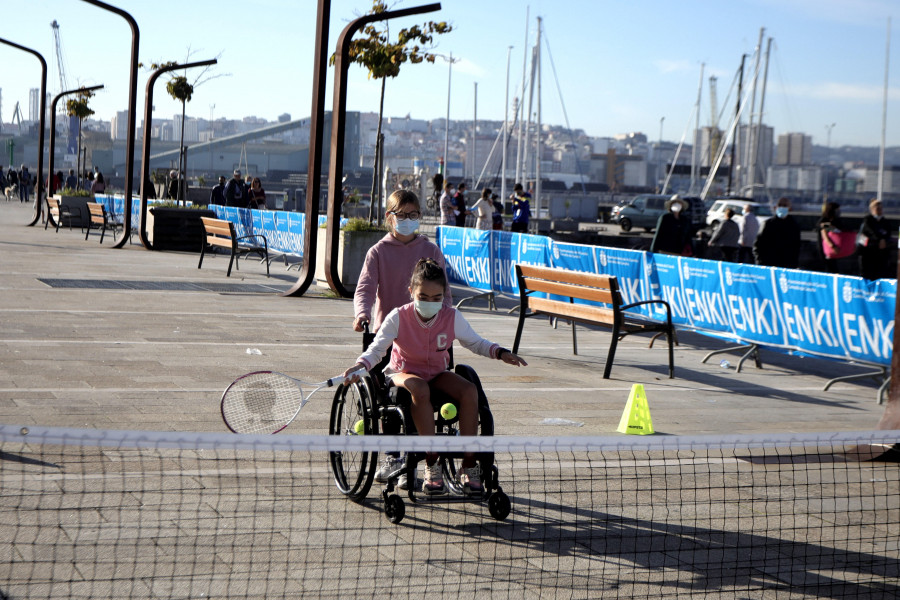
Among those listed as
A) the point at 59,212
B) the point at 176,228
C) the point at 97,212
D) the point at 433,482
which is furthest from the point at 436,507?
the point at 59,212

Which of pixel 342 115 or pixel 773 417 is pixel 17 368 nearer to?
pixel 773 417

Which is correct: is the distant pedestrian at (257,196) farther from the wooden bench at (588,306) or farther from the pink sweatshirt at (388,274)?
the pink sweatshirt at (388,274)

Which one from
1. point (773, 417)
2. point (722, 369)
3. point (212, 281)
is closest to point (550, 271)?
point (722, 369)

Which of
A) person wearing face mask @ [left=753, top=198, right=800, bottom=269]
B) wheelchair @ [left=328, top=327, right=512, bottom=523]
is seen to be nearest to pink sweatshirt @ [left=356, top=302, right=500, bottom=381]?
wheelchair @ [left=328, top=327, right=512, bottom=523]

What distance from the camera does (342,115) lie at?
585 inches

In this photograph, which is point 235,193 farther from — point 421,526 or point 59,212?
point 421,526

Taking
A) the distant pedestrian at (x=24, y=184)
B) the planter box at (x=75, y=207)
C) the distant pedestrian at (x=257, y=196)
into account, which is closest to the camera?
the distant pedestrian at (x=257, y=196)

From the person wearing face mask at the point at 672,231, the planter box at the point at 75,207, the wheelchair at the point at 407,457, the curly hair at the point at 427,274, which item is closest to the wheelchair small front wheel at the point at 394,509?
the wheelchair at the point at 407,457

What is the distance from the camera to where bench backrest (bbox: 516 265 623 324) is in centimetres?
1014

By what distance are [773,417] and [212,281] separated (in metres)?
10.8

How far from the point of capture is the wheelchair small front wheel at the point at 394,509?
5188 mm

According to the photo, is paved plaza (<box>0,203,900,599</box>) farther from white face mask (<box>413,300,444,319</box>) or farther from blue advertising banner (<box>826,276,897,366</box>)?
white face mask (<box>413,300,444,319</box>)

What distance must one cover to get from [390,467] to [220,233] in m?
14.3

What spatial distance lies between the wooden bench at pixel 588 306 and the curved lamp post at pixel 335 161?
14.2 ft
